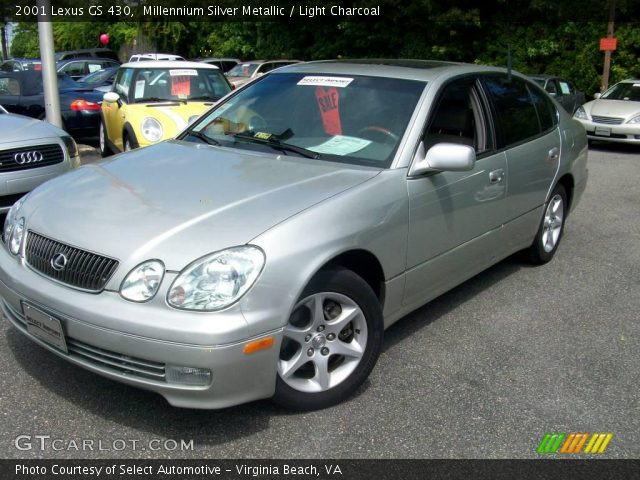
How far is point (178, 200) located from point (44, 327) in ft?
2.68

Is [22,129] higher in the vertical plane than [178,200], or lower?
lower

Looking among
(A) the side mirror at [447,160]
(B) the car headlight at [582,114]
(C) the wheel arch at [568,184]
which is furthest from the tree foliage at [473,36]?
(A) the side mirror at [447,160]

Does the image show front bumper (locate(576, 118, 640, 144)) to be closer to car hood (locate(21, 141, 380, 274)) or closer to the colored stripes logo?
car hood (locate(21, 141, 380, 274))

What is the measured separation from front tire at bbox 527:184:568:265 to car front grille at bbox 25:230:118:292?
3519 millimetres

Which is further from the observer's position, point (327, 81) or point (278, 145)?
point (327, 81)

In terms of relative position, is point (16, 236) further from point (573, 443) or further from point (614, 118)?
point (614, 118)

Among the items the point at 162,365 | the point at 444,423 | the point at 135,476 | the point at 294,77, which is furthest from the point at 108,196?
the point at 444,423

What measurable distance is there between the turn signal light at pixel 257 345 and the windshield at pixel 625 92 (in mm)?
12139

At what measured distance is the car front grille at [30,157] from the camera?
5.61m

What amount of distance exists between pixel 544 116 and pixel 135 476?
4.02 meters

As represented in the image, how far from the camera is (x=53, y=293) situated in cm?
287

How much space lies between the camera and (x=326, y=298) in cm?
307

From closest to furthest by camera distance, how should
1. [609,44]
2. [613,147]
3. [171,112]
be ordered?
[171,112] < [613,147] < [609,44]

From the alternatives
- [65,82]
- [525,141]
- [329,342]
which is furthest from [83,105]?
[329,342]
